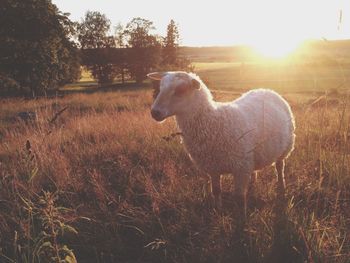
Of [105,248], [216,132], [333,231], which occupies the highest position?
[216,132]

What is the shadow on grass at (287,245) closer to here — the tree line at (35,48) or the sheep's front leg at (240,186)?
the sheep's front leg at (240,186)

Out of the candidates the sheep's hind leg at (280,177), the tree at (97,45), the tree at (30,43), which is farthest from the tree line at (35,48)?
the sheep's hind leg at (280,177)

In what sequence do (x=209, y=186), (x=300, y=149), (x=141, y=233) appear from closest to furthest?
(x=141, y=233), (x=209, y=186), (x=300, y=149)

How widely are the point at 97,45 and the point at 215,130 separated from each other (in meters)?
60.9

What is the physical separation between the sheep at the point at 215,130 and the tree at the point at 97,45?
55.2 metres

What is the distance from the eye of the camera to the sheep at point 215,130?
425 cm

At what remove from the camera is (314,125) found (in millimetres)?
7770

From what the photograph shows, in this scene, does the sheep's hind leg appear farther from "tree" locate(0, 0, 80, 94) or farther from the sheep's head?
"tree" locate(0, 0, 80, 94)

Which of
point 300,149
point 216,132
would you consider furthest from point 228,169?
point 300,149

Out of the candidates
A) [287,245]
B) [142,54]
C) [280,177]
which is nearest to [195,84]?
[280,177]

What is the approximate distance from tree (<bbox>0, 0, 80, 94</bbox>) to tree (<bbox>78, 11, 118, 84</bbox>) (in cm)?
2420

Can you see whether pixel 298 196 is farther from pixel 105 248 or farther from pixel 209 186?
pixel 105 248

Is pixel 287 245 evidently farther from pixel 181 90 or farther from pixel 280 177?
pixel 280 177

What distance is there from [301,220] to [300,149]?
325 centimetres
